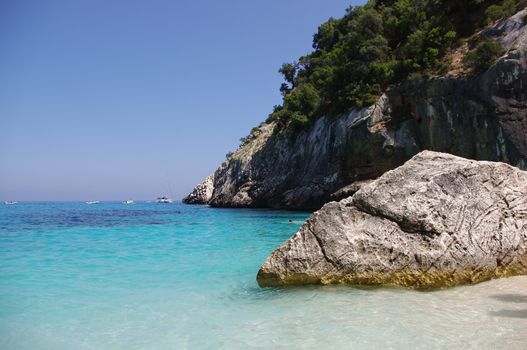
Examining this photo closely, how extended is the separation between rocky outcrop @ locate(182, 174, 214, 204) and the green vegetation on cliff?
3847cm

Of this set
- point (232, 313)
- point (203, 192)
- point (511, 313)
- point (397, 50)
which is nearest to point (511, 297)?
point (511, 313)

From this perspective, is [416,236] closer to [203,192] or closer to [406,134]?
[406,134]

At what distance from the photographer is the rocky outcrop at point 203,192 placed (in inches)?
3214

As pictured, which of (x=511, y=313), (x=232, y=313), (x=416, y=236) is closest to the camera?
(x=511, y=313)

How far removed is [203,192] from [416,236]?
76.9m

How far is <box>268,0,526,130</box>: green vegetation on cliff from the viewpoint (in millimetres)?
29891

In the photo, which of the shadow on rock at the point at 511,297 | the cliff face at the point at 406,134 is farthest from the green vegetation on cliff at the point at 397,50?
the shadow on rock at the point at 511,297

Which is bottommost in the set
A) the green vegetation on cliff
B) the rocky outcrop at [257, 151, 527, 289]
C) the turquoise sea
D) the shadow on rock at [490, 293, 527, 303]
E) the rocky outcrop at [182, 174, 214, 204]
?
the turquoise sea

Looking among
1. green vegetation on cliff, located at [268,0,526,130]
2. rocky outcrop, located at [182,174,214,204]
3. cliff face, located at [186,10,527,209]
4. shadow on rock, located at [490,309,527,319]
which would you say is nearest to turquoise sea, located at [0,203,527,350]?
shadow on rock, located at [490,309,527,319]

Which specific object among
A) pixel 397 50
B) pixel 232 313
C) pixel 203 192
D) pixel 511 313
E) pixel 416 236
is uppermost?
pixel 397 50

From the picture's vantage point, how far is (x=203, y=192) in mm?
83000

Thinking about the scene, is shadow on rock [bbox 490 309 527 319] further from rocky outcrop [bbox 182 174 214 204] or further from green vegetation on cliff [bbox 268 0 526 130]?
rocky outcrop [bbox 182 174 214 204]

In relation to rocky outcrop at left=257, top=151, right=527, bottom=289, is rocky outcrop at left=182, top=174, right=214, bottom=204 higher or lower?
higher

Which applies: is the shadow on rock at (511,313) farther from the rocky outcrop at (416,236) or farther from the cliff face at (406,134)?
the cliff face at (406,134)
